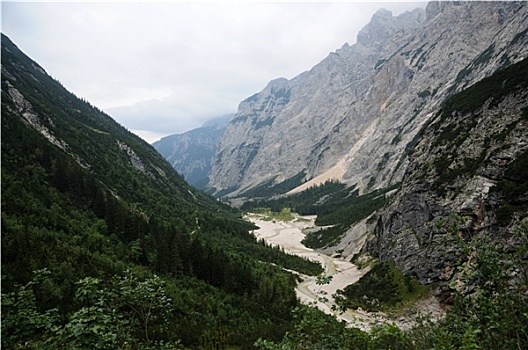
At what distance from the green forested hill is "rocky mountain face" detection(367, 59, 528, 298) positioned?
2097 cm

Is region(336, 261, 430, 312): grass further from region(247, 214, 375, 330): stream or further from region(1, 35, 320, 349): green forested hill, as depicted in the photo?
region(1, 35, 320, 349): green forested hill

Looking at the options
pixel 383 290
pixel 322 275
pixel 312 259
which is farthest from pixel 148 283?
pixel 312 259

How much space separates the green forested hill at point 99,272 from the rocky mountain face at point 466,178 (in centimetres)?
2097

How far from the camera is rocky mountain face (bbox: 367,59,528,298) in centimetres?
3819

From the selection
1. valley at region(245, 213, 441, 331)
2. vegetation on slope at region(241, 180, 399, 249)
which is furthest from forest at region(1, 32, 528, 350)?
vegetation on slope at region(241, 180, 399, 249)

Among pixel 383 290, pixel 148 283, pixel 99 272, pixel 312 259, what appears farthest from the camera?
pixel 312 259

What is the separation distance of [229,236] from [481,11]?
194 m

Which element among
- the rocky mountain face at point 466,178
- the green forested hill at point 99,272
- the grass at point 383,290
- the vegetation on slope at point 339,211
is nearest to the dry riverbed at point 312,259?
the grass at point 383,290

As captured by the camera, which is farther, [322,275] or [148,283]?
[322,275]

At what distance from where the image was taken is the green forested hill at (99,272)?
8.17 meters

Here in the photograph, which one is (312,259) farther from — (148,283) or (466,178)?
(148,283)

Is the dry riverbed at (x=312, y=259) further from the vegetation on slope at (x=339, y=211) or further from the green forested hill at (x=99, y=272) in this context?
the vegetation on slope at (x=339, y=211)

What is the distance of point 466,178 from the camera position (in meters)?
44.6

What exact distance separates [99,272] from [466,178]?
48419mm
